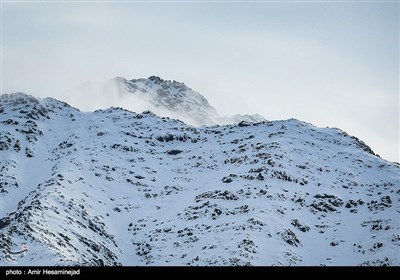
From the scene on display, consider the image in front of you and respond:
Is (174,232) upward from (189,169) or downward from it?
downward

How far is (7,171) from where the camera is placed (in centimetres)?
8919

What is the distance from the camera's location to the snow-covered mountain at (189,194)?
64.1 meters

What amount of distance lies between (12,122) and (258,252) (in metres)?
76.0

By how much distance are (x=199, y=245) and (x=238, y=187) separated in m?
19.5

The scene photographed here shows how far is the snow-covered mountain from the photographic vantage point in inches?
2525

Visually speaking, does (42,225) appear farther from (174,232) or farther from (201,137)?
(201,137)

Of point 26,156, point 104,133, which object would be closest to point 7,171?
point 26,156

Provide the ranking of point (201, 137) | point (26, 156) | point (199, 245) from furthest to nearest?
point (201, 137)
point (26, 156)
point (199, 245)

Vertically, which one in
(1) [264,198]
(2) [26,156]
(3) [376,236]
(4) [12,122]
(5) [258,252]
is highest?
(4) [12,122]

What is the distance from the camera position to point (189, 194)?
288ft

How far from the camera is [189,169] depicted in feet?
333

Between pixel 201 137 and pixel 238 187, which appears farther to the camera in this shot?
pixel 201 137

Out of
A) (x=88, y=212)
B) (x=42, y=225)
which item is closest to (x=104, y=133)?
(x=88, y=212)

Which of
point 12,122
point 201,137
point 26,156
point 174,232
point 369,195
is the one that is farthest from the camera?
point 201,137
